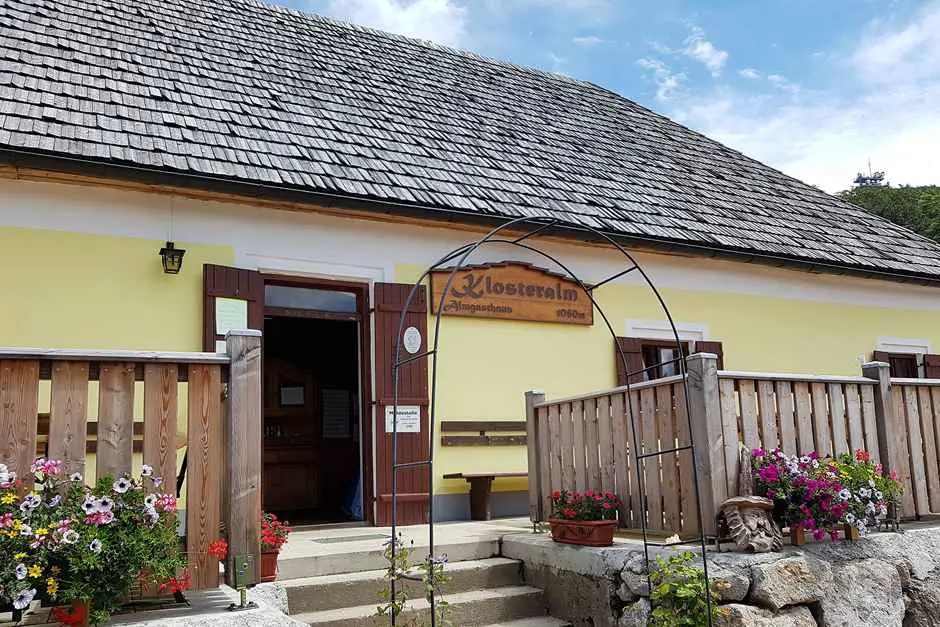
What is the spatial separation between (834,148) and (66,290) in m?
55.7

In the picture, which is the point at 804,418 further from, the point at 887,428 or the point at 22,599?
the point at 22,599

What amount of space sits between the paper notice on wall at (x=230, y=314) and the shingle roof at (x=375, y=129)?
1059 millimetres

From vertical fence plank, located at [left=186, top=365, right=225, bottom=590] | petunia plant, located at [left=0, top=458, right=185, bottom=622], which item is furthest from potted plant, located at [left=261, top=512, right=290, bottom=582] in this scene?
petunia plant, located at [left=0, top=458, right=185, bottom=622]

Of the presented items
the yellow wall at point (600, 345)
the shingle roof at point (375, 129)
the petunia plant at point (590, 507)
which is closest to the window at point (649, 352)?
the yellow wall at point (600, 345)

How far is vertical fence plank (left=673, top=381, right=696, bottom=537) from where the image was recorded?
16.5ft

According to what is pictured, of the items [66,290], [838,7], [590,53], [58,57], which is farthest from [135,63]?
[590,53]

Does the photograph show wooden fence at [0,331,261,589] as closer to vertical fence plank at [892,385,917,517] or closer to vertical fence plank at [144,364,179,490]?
vertical fence plank at [144,364,179,490]

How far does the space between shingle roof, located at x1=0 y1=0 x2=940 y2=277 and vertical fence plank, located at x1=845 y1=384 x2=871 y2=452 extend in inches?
133

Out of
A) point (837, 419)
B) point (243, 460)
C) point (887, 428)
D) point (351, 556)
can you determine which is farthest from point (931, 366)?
point (243, 460)

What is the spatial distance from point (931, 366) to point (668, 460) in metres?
7.45

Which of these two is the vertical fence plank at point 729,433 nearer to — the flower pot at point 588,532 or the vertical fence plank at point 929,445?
the flower pot at point 588,532

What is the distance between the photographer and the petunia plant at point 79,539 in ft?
10.9

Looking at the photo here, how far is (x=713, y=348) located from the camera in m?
9.41

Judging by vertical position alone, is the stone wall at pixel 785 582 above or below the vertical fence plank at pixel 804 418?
below
